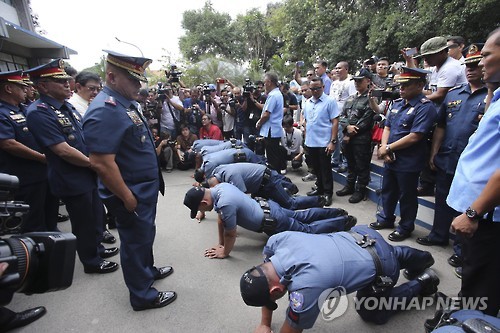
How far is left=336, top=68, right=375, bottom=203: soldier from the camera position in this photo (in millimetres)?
3561

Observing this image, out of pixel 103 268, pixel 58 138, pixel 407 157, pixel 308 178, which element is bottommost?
pixel 308 178

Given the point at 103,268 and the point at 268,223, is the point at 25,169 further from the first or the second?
the point at 268,223

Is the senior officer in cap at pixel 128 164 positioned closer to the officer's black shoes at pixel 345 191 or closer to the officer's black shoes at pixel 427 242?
the officer's black shoes at pixel 427 242

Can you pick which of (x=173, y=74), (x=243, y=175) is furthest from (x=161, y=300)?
(x=173, y=74)

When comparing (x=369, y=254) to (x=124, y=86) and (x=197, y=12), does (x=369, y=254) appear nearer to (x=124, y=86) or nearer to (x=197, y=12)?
(x=124, y=86)

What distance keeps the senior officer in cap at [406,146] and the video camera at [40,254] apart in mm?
2669

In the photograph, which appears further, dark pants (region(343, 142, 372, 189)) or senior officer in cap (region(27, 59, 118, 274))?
dark pants (region(343, 142, 372, 189))

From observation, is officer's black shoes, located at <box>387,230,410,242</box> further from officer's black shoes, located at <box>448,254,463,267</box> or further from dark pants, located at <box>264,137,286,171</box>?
dark pants, located at <box>264,137,286,171</box>

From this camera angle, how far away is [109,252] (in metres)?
2.87

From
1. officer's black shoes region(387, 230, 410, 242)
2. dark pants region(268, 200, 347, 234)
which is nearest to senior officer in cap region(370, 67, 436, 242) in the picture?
officer's black shoes region(387, 230, 410, 242)

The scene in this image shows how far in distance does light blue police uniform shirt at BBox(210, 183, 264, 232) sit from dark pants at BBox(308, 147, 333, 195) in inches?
64.9

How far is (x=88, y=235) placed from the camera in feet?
7.99

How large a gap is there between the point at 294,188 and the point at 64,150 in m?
2.75

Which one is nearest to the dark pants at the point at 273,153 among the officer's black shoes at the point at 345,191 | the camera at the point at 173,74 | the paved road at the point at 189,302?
the officer's black shoes at the point at 345,191
